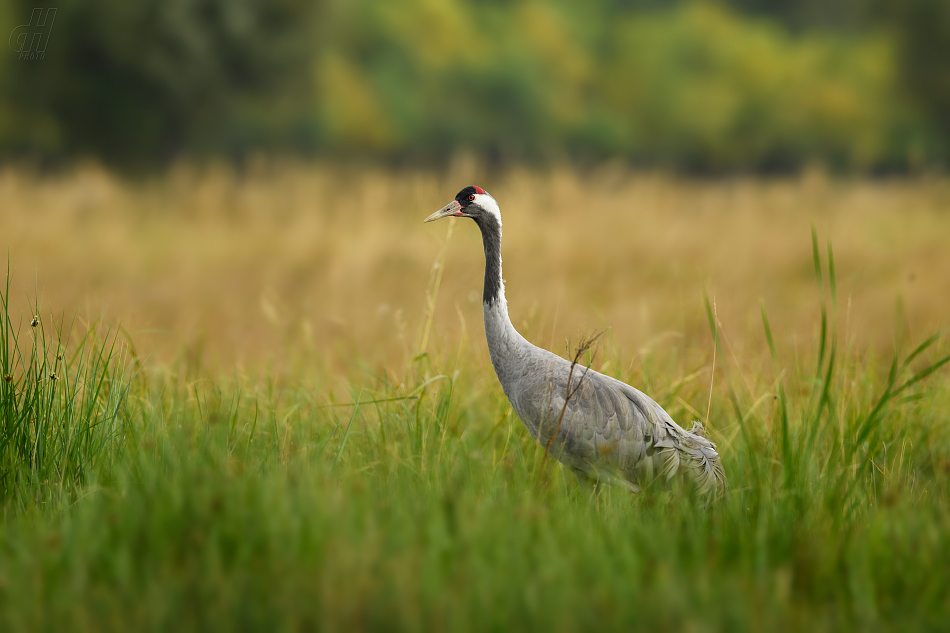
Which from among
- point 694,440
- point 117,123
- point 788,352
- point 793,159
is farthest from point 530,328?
point 793,159

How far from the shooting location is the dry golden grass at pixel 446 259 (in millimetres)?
5227

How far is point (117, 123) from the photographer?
1379 centimetres

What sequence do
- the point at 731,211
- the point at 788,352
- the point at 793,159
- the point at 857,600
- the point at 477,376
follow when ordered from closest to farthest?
the point at 857,600 < the point at 477,376 < the point at 788,352 < the point at 731,211 < the point at 793,159

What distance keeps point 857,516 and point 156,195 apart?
12.1 metres

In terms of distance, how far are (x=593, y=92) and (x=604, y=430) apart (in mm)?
16685

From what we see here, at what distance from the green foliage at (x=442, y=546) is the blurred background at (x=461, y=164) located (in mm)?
889

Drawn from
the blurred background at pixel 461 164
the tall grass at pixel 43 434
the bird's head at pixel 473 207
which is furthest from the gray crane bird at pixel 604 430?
the tall grass at pixel 43 434

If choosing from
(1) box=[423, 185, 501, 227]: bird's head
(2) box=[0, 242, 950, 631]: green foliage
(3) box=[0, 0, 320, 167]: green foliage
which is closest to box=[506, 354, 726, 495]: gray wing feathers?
(2) box=[0, 242, 950, 631]: green foliage

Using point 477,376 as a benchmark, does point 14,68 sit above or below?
above

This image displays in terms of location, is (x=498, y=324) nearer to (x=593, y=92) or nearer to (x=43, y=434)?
(x=43, y=434)

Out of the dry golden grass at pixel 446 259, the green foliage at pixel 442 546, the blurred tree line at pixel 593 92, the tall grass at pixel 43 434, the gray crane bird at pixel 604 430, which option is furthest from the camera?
the blurred tree line at pixel 593 92

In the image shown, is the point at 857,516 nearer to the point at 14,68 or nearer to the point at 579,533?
the point at 579,533

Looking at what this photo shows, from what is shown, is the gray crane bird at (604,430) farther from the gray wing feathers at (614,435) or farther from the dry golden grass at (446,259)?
the dry golden grass at (446,259)

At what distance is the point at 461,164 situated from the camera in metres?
8.48
